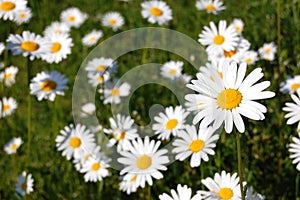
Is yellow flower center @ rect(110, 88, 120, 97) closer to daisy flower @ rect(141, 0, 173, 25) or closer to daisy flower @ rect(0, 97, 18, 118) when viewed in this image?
daisy flower @ rect(141, 0, 173, 25)

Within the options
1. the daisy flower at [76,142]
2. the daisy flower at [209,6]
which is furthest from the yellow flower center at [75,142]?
the daisy flower at [209,6]

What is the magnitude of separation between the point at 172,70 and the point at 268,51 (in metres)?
0.60

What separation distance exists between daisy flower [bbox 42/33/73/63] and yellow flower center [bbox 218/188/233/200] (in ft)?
4.47

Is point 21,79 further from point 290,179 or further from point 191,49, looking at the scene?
point 290,179

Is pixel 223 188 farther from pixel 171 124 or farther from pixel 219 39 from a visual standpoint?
pixel 219 39

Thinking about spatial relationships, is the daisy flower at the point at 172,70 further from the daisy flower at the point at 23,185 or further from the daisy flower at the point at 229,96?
the daisy flower at the point at 229,96

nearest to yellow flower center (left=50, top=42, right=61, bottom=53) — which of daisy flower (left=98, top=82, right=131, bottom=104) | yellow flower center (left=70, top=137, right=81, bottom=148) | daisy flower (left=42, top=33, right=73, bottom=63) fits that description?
daisy flower (left=42, top=33, right=73, bottom=63)

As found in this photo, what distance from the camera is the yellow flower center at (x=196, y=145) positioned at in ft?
6.46

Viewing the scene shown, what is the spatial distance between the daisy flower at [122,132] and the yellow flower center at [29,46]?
523 millimetres

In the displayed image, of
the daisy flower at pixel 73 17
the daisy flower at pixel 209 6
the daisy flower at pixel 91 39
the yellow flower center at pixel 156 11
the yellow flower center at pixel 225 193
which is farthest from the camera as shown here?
the daisy flower at pixel 73 17

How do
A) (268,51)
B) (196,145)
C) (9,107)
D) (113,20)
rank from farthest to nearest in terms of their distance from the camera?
1. (113,20)
2. (9,107)
3. (268,51)
4. (196,145)

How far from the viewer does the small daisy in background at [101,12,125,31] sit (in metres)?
4.02

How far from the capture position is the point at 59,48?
283 centimetres

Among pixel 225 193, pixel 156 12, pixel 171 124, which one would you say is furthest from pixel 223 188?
pixel 156 12
